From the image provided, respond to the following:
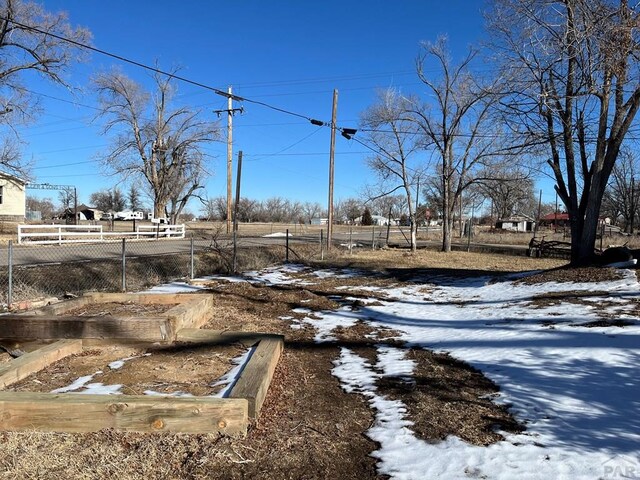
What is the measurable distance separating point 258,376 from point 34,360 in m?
2.37

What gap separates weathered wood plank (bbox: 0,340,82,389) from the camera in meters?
4.48

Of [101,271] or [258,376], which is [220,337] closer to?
[258,376]

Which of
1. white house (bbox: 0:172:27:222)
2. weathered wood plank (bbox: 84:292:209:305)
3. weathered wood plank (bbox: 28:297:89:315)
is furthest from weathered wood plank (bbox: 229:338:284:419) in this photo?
white house (bbox: 0:172:27:222)

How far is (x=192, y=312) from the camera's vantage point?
23.0 ft

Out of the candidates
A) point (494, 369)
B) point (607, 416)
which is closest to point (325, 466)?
point (607, 416)

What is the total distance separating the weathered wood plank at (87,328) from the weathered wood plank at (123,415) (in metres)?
2.25

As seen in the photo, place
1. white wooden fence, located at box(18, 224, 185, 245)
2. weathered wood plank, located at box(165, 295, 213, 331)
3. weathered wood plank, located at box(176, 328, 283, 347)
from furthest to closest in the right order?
white wooden fence, located at box(18, 224, 185, 245) → weathered wood plank, located at box(165, 295, 213, 331) → weathered wood plank, located at box(176, 328, 283, 347)

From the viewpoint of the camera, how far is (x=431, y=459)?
3402 mm

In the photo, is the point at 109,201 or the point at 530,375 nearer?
the point at 530,375

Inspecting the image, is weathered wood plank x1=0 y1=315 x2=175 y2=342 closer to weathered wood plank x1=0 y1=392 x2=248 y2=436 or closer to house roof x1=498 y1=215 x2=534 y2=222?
weathered wood plank x1=0 y1=392 x2=248 y2=436

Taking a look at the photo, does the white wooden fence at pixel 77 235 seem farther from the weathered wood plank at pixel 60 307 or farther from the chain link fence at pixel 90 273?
the weathered wood plank at pixel 60 307

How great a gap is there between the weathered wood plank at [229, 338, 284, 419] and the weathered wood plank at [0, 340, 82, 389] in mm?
2121

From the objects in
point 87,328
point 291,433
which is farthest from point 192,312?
point 291,433

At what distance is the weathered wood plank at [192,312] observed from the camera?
642 centimetres
